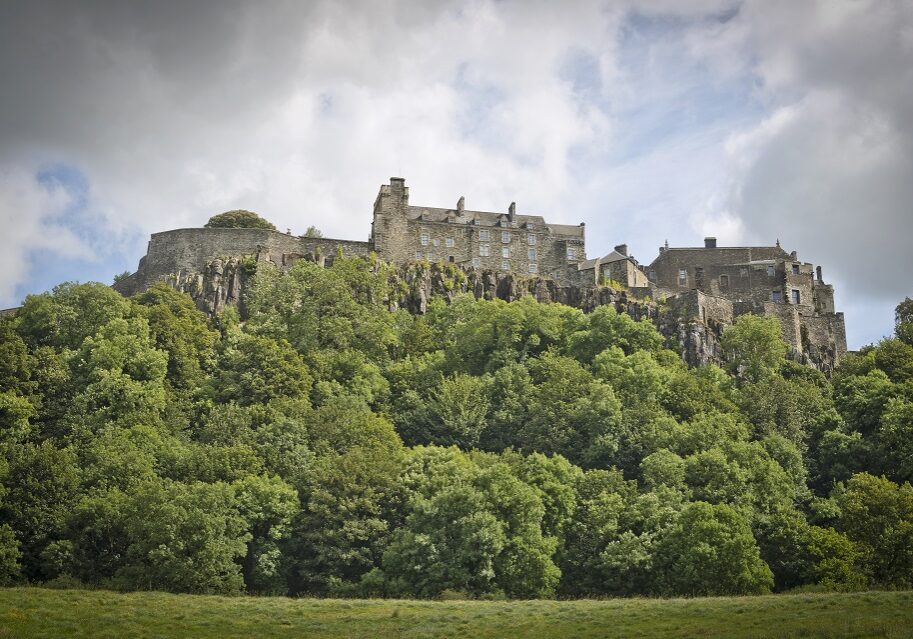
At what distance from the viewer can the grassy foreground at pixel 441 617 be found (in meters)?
37.9

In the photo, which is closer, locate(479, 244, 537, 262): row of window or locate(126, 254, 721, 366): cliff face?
locate(126, 254, 721, 366): cliff face

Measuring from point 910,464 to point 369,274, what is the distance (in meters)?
41.6

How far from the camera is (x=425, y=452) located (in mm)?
58562

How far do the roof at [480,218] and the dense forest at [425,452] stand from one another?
15850mm

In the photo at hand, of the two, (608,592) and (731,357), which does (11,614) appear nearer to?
(608,592)

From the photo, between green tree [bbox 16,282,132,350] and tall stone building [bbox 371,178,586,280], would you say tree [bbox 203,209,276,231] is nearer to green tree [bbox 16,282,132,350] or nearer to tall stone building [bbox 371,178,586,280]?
tall stone building [bbox 371,178,586,280]

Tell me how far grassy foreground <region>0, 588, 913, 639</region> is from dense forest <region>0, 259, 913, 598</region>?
16.8 ft

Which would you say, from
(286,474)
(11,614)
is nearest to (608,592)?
(286,474)

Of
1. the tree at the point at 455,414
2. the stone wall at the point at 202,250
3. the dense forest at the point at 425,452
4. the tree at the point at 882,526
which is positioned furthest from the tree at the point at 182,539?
the stone wall at the point at 202,250

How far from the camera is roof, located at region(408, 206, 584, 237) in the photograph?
9819 centimetres

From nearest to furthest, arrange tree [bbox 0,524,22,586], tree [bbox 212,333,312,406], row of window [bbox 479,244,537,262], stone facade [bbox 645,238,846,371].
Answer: tree [bbox 0,524,22,586] → tree [bbox 212,333,312,406] → stone facade [bbox 645,238,846,371] → row of window [bbox 479,244,537,262]

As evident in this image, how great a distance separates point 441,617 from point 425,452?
17.3m

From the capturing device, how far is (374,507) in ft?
176

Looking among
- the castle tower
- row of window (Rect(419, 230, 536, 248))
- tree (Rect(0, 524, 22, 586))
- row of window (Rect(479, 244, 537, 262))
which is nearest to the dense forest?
tree (Rect(0, 524, 22, 586))
